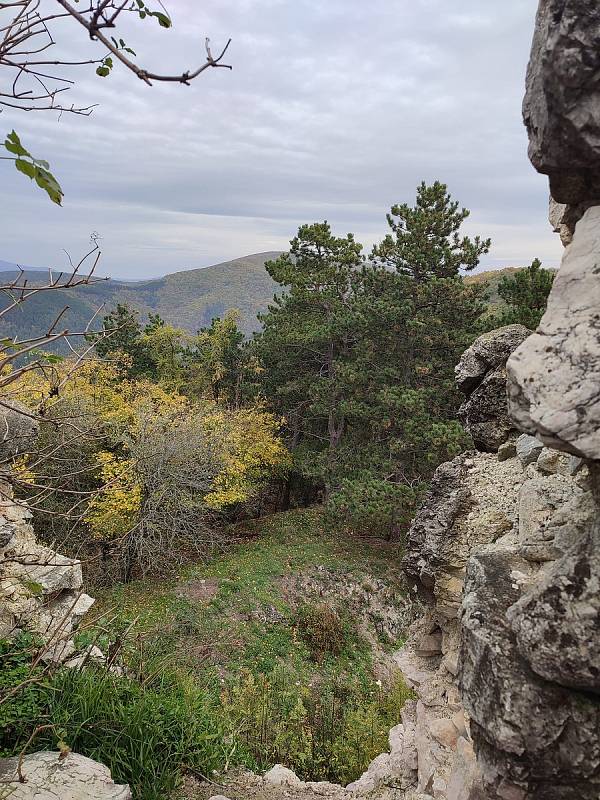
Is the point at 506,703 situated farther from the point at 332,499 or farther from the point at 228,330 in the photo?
the point at 228,330

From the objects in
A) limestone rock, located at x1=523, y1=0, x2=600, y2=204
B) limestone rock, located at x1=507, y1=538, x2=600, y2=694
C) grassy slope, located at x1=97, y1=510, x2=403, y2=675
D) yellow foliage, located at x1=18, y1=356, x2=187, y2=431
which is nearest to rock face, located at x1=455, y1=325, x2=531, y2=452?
limestone rock, located at x1=523, y1=0, x2=600, y2=204

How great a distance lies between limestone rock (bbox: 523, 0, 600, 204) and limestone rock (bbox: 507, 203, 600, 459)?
0.27 metres

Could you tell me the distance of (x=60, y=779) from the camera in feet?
13.9

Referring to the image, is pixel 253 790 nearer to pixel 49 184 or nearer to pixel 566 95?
pixel 49 184

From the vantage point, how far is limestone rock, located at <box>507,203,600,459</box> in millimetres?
2205

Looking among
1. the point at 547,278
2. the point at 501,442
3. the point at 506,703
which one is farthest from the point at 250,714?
the point at 547,278

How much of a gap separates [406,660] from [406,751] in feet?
2.60

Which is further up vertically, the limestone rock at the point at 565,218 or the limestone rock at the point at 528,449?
the limestone rock at the point at 565,218

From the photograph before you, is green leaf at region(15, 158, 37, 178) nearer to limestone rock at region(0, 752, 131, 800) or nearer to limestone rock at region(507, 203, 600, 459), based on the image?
limestone rock at region(507, 203, 600, 459)

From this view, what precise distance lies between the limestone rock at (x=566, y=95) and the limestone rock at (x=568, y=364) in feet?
0.88

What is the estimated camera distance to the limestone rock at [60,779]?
4.04 meters

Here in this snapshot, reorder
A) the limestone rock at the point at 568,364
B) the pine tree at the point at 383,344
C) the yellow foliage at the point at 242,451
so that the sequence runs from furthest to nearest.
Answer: the yellow foliage at the point at 242,451, the pine tree at the point at 383,344, the limestone rock at the point at 568,364

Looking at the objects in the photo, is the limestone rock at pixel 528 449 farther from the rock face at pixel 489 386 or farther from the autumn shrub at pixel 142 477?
the autumn shrub at pixel 142 477

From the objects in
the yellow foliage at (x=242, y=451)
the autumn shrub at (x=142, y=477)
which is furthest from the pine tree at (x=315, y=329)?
the autumn shrub at (x=142, y=477)
